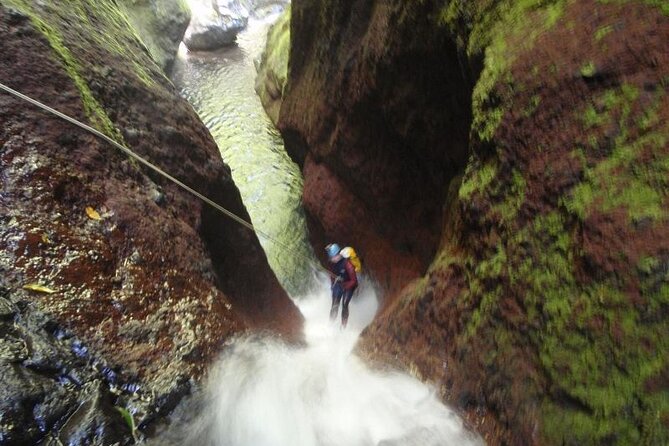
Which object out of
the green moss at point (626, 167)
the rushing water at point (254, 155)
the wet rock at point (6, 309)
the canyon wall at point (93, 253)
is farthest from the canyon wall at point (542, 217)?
the rushing water at point (254, 155)

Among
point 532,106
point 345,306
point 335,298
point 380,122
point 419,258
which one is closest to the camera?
point 532,106

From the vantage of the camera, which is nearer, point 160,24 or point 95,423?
point 95,423

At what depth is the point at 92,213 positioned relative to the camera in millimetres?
3088

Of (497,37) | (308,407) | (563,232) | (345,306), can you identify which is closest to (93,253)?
(308,407)

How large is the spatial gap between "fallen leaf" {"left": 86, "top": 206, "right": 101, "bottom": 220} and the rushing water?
16.8 feet

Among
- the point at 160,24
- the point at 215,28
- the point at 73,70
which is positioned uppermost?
the point at 73,70

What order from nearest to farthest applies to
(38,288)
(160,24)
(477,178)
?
(38,288) → (477,178) → (160,24)

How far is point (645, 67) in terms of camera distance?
2473 mm

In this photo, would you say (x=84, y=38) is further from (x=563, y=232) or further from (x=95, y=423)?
(x=563, y=232)

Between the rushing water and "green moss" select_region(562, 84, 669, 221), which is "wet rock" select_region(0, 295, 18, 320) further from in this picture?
the rushing water

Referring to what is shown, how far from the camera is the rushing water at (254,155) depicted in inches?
331

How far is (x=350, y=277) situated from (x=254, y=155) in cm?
453

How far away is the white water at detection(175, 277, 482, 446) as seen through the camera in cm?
308

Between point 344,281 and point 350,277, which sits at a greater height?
point 350,277
